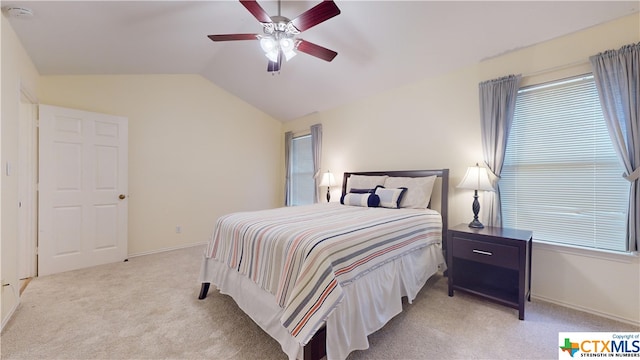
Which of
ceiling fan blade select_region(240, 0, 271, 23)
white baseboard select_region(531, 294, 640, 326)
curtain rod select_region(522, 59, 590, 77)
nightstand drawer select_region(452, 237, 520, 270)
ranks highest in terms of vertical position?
ceiling fan blade select_region(240, 0, 271, 23)

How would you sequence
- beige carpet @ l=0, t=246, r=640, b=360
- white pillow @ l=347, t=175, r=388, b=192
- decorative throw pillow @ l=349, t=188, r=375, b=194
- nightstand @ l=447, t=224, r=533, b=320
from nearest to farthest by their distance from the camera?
beige carpet @ l=0, t=246, r=640, b=360
nightstand @ l=447, t=224, r=533, b=320
decorative throw pillow @ l=349, t=188, r=375, b=194
white pillow @ l=347, t=175, r=388, b=192

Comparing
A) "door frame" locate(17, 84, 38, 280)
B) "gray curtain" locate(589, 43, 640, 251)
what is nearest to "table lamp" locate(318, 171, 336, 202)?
"gray curtain" locate(589, 43, 640, 251)

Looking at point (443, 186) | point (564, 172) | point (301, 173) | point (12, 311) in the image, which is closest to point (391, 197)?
point (443, 186)

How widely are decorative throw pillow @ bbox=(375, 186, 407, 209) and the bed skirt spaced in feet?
2.44

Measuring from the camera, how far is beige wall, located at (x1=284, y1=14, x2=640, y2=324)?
2045 millimetres

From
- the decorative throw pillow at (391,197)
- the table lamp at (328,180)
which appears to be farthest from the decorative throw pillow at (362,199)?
the table lamp at (328,180)

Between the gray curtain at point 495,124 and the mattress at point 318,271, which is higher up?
the gray curtain at point 495,124

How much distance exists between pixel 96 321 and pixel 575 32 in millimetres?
4729

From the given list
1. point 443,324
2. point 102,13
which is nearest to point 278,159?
point 102,13

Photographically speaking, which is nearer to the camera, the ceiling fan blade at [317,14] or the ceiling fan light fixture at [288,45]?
the ceiling fan blade at [317,14]

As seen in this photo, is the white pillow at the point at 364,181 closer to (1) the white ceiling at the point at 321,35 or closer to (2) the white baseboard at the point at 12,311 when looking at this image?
(1) the white ceiling at the point at 321,35

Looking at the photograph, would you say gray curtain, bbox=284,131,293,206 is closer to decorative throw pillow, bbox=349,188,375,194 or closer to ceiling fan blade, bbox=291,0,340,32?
decorative throw pillow, bbox=349,188,375,194

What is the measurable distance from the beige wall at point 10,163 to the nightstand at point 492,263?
3775 millimetres

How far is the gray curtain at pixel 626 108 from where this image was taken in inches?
75.2
